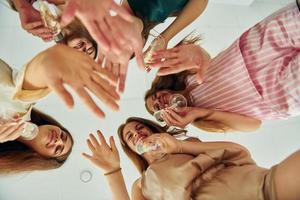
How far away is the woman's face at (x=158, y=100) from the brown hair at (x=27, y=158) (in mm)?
312

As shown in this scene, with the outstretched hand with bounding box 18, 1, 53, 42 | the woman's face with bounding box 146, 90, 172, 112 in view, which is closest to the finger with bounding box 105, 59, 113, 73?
the outstretched hand with bounding box 18, 1, 53, 42

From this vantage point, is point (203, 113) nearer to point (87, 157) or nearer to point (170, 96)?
point (170, 96)

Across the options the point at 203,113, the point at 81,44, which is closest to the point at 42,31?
the point at 81,44

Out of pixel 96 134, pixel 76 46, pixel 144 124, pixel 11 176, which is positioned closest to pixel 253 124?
pixel 144 124

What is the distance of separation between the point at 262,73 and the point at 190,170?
1.21 feet

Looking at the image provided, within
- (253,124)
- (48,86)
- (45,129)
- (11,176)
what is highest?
(48,86)

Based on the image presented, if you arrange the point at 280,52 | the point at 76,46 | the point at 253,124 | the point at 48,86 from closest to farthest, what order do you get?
the point at 48,86
the point at 280,52
the point at 76,46
the point at 253,124

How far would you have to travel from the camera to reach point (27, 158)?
4.04 ft

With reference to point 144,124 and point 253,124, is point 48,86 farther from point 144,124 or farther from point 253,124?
point 253,124

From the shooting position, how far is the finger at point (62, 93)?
0.85 meters

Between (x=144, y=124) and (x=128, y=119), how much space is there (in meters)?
0.06

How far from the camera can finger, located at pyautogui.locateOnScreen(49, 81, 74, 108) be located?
850 millimetres

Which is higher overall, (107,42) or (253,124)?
(107,42)

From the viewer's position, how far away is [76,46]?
50.3 inches
